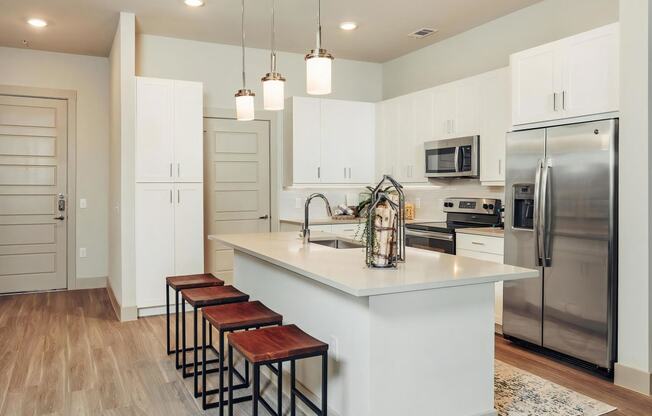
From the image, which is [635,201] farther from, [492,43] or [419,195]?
[419,195]

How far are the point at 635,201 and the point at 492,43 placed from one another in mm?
2447

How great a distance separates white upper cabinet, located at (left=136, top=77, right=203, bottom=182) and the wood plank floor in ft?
4.60

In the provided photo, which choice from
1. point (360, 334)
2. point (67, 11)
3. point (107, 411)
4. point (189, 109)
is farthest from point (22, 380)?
point (67, 11)

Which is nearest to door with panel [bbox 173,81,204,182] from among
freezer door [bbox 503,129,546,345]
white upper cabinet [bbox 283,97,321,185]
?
white upper cabinet [bbox 283,97,321,185]

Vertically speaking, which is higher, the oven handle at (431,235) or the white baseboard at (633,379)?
the oven handle at (431,235)

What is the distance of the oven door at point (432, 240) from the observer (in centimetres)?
459

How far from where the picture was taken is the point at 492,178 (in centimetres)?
457

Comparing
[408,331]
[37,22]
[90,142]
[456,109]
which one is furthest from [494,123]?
[90,142]

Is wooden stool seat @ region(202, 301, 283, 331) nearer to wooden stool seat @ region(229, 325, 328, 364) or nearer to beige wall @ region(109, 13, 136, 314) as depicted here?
wooden stool seat @ region(229, 325, 328, 364)

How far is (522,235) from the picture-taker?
385cm

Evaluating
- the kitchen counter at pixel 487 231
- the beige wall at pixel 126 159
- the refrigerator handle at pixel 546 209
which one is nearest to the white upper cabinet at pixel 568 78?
the refrigerator handle at pixel 546 209

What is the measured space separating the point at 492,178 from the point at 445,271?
8.19 feet

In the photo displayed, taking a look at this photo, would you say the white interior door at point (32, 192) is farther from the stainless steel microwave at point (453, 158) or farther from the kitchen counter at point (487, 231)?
the kitchen counter at point (487, 231)

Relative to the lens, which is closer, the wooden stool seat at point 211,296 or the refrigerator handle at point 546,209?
the wooden stool seat at point 211,296
